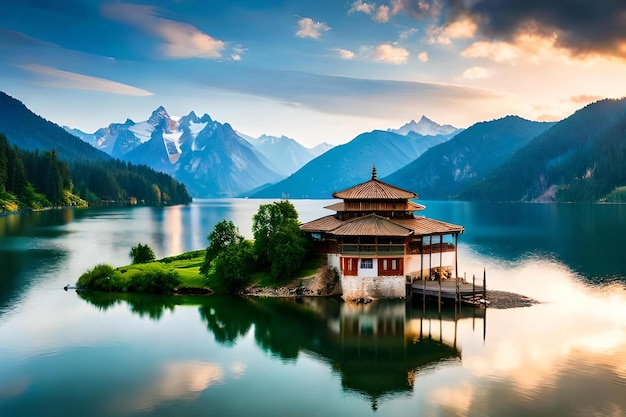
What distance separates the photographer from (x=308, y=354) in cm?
A: 3681

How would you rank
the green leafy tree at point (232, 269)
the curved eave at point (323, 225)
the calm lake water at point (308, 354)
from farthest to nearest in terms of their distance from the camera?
the curved eave at point (323, 225) < the green leafy tree at point (232, 269) < the calm lake water at point (308, 354)

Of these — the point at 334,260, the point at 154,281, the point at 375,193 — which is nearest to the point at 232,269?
the point at 154,281

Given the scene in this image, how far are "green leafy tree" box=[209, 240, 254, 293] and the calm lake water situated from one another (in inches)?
85.5

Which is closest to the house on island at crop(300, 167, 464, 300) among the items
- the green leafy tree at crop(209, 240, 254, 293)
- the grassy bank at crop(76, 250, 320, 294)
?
the grassy bank at crop(76, 250, 320, 294)

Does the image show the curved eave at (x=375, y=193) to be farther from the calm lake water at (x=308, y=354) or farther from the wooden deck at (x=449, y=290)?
the calm lake water at (x=308, y=354)

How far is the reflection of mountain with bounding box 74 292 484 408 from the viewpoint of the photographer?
33469 millimetres

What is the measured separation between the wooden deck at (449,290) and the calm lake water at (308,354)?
209cm

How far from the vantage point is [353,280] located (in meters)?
50.2

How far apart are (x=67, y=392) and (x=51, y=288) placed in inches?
1224

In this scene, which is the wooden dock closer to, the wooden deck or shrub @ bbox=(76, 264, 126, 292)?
the wooden deck

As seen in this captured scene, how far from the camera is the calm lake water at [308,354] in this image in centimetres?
2825

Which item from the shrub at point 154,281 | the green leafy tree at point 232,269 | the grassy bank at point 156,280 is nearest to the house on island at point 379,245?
the grassy bank at point 156,280

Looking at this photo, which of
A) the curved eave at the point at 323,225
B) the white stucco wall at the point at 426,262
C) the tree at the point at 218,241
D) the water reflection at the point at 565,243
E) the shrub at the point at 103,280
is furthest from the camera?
the water reflection at the point at 565,243

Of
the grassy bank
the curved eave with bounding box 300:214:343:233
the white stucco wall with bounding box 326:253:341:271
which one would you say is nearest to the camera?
the white stucco wall with bounding box 326:253:341:271
